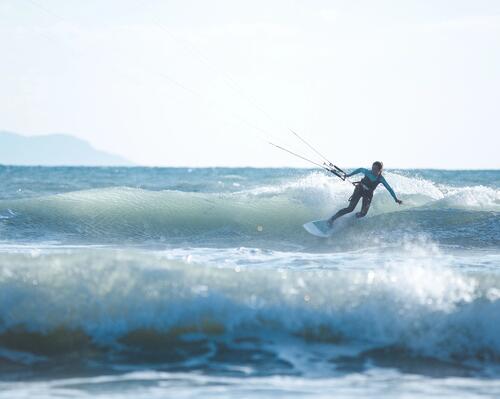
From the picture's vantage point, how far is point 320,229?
1472 cm

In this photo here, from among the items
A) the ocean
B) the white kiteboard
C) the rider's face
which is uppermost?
the rider's face

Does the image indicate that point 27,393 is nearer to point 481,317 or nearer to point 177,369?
point 177,369

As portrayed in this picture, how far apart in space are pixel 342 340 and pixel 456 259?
16.0 ft

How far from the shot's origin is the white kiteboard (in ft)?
47.9

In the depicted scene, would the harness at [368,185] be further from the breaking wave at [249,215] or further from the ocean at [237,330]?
the ocean at [237,330]

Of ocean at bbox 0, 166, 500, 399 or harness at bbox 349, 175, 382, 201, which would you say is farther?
harness at bbox 349, 175, 382, 201

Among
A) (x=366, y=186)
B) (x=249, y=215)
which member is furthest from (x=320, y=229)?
(x=249, y=215)

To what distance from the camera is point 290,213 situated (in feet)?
57.7

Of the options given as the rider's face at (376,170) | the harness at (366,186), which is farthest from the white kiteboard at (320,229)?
the rider's face at (376,170)

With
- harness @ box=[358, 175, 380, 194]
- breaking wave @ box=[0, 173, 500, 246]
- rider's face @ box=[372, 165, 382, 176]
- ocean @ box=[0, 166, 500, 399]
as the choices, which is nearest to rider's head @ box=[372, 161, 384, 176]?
rider's face @ box=[372, 165, 382, 176]

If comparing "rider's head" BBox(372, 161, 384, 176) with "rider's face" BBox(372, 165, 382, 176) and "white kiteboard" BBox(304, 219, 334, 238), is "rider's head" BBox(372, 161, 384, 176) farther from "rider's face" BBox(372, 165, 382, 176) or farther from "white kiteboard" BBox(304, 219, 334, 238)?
"white kiteboard" BBox(304, 219, 334, 238)

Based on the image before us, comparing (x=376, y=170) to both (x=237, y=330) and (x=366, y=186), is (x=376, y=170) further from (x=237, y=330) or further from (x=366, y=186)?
(x=237, y=330)

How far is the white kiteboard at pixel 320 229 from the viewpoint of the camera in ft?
47.9

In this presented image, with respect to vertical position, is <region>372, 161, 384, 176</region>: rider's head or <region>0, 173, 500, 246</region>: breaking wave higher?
<region>372, 161, 384, 176</region>: rider's head
